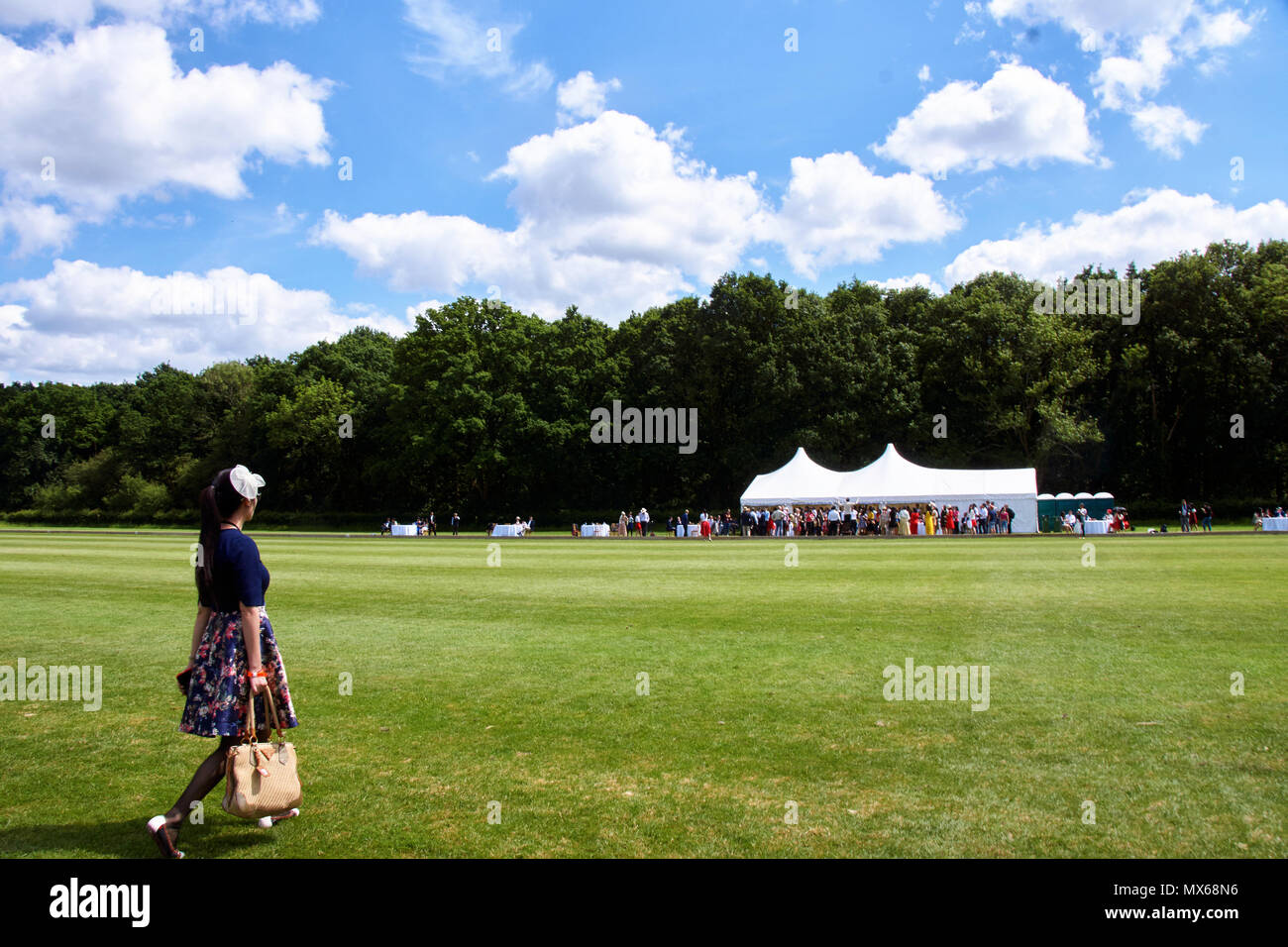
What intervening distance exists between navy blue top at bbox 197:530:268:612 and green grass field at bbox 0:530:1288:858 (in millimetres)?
1532

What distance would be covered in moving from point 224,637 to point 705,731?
13.2ft

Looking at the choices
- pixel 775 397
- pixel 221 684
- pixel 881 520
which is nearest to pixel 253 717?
pixel 221 684

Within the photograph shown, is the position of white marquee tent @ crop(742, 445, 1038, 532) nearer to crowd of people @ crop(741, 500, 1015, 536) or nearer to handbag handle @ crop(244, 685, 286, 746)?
crowd of people @ crop(741, 500, 1015, 536)

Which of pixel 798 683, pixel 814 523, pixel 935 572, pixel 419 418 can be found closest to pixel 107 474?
pixel 419 418

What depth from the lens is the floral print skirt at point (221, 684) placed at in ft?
16.9

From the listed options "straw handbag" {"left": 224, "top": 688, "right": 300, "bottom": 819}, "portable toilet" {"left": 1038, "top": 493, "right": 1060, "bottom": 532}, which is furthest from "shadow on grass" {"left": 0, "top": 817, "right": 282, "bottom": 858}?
"portable toilet" {"left": 1038, "top": 493, "right": 1060, "bottom": 532}

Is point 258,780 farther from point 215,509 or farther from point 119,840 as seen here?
point 215,509

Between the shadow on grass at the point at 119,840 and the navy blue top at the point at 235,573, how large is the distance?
4.90 ft

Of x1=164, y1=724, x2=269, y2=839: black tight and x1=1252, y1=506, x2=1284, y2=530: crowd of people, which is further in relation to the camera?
x1=1252, y1=506, x2=1284, y2=530: crowd of people

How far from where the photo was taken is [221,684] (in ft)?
17.0

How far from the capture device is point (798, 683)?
9156 mm

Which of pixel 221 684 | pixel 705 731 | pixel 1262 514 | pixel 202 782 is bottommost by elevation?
pixel 1262 514

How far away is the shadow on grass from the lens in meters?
5.08
